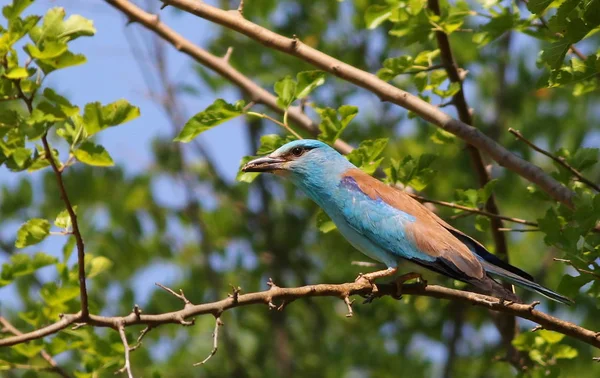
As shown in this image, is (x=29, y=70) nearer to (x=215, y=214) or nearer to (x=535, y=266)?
(x=215, y=214)

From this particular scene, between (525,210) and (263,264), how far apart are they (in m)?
2.56

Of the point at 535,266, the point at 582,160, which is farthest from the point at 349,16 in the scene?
the point at 582,160

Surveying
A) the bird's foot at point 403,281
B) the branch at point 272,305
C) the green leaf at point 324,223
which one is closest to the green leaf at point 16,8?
the branch at point 272,305

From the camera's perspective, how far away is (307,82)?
4.83 metres

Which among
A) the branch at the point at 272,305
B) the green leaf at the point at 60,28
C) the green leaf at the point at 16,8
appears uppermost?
the green leaf at the point at 16,8

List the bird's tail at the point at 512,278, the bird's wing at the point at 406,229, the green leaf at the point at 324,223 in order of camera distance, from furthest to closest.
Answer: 1. the green leaf at the point at 324,223
2. the bird's wing at the point at 406,229
3. the bird's tail at the point at 512,278

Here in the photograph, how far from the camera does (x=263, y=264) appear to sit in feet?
29.8

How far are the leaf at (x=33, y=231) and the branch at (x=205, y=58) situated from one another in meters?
1.56

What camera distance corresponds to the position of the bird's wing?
4.65m

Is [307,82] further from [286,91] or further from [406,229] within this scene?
[406,229]

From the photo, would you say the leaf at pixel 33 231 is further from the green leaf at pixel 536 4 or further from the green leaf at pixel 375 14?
the green leaf at pixel 536 4

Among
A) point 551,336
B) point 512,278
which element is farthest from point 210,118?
point 551,336

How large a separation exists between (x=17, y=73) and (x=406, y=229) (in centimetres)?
213

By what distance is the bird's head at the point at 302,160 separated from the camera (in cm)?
516
